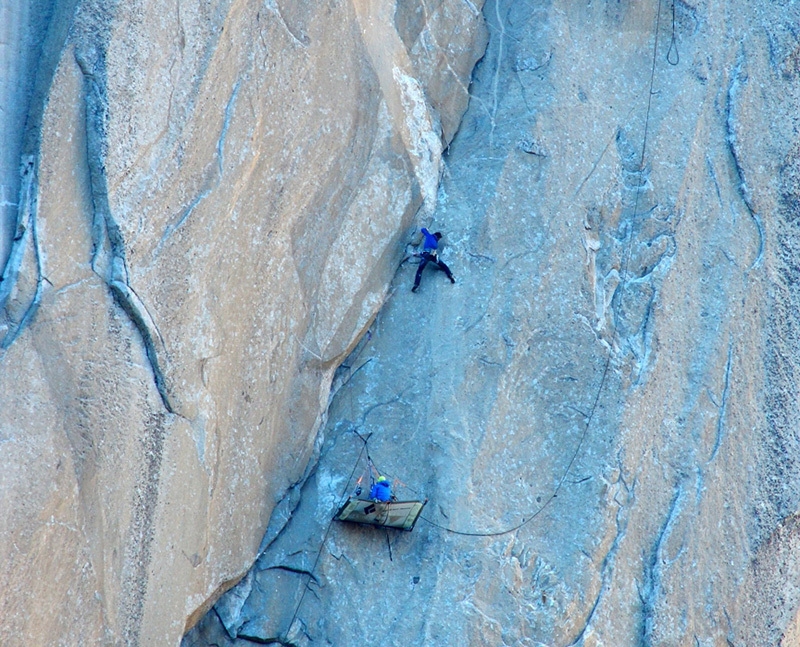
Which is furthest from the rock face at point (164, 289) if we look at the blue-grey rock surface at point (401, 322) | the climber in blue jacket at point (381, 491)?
the climber in blue jacket at point (381, 491)

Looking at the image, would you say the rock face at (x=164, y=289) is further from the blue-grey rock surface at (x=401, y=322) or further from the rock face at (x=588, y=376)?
the rock face at (x=588, y=376)

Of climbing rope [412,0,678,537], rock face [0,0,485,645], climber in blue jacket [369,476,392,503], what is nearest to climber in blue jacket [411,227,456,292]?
rock face [0,0,485,645]

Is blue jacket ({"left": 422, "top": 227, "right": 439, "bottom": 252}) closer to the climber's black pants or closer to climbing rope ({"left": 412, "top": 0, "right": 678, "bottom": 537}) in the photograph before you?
the climber's black pants

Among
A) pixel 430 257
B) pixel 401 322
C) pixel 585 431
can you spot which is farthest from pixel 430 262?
pixel 585 431

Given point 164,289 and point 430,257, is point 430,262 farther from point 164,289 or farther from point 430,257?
point 164,289

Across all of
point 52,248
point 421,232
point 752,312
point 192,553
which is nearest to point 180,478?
point 192,553
